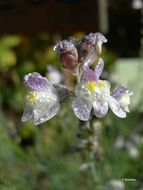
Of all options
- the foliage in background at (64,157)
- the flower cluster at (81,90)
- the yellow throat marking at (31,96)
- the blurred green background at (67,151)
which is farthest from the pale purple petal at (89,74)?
the foliage in background at (64,157)

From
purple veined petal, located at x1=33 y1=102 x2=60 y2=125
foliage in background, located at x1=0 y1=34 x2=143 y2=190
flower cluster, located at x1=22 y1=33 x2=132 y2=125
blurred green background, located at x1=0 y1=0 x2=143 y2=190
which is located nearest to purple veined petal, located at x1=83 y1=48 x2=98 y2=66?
flower cluster, located at x1=22 y1=33 x2=132 y2=125

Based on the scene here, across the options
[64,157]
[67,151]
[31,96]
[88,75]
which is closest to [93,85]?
[88,75]

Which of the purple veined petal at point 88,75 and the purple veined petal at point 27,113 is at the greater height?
the purple veined petal at point 88,75

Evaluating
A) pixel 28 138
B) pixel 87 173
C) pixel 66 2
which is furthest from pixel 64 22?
pixel 87 173

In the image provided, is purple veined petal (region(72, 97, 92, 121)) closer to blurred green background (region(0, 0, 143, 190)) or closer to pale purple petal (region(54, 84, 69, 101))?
pale purple petal (region(54, 84, 69, 101))

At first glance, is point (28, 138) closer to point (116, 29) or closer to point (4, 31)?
point (4, 31)

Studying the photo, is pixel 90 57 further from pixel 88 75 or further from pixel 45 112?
pixel 45 112

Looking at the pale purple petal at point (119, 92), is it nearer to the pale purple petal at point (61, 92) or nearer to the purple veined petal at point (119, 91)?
the purple veined petal at point (119, 91)
